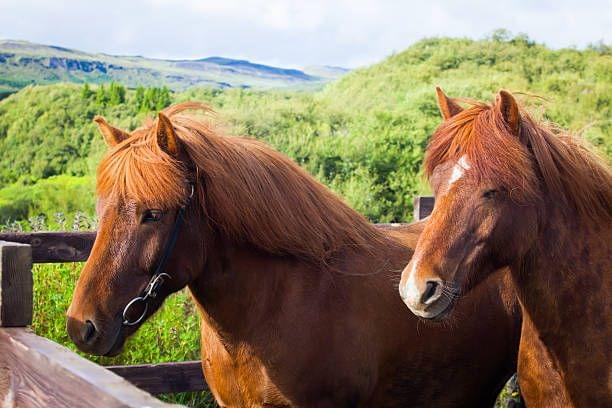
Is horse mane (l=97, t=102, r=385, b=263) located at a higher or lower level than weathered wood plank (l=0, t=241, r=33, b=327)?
higher

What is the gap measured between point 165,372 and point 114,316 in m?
2.27

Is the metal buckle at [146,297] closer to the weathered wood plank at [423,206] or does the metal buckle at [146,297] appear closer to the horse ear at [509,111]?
the horse ear at [509,111]

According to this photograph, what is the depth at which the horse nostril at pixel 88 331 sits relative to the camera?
2865 millimetres

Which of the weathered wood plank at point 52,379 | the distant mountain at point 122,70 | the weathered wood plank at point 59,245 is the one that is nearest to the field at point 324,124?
the distant mountain at point 122,70

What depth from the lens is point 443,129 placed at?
3.18 metres

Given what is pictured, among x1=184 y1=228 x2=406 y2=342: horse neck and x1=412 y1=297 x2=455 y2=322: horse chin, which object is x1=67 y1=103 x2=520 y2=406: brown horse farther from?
x1=412 y1=297 x2=455 y2=322: horse chin

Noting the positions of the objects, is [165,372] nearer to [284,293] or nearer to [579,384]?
[284,293]

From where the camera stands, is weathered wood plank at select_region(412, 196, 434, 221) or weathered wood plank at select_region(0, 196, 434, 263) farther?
weathered wood plank at select_region(412, 196, 434, 221)

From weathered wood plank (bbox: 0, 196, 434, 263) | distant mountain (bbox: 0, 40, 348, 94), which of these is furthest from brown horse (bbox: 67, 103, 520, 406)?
distant mountain (bbox: 0, 40, 348, 94)

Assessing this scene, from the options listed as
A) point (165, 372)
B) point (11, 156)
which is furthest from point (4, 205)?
point (165, 372)

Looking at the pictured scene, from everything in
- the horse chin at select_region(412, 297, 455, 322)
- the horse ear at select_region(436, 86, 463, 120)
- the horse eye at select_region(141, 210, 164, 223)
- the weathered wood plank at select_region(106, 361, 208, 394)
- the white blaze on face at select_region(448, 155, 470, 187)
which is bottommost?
the weathered wood plank at select_region(106, 361, 208, 394)

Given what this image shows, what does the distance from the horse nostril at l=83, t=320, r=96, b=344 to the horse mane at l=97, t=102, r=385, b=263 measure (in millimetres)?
513

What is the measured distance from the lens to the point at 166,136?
3125 mm

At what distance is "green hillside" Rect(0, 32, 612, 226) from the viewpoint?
13.4 meters
